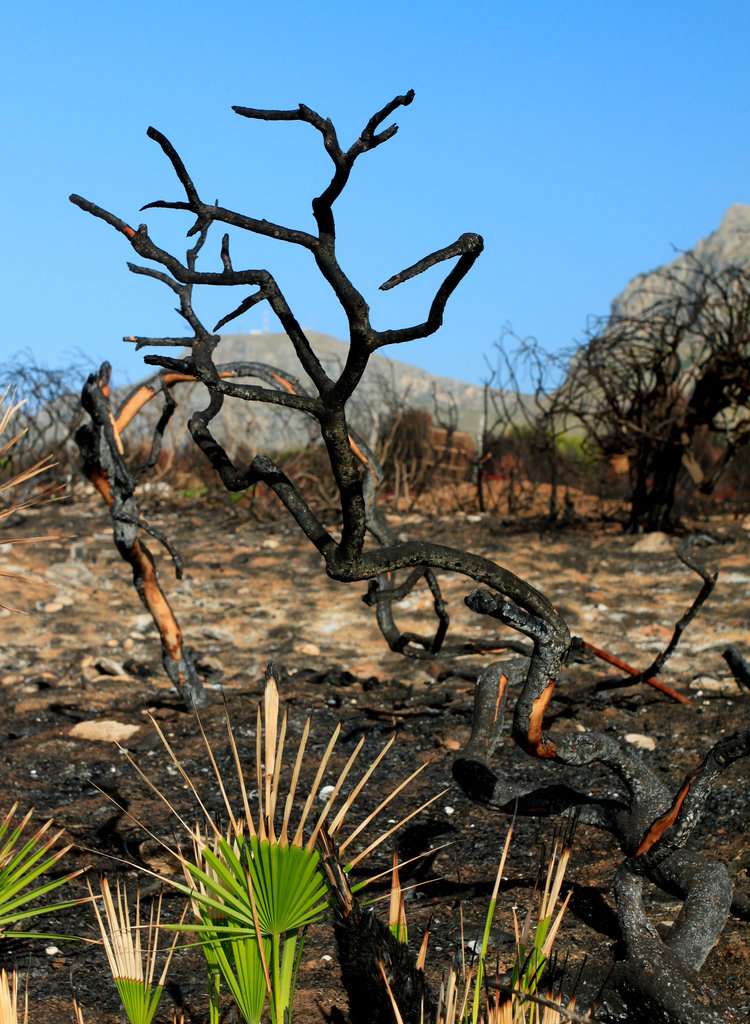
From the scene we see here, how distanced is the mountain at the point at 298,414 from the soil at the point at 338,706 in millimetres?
1649

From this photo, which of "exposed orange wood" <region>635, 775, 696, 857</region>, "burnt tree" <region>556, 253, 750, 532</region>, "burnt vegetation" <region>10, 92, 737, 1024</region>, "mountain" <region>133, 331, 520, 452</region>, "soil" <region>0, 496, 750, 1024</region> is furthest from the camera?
"mountain" <region>133, 331, 520, 452</region>

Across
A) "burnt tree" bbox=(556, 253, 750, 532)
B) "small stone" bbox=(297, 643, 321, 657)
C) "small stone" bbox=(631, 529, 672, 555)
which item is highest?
"burnt tree" bbox=(556, 253, 750, 532)

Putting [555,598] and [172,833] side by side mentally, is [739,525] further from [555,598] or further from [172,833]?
[172,833]

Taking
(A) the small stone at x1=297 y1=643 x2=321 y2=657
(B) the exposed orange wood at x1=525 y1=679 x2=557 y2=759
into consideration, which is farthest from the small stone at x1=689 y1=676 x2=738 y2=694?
(B) the exposed orange wood at x1=525 y1=679 x2=557 y2=759

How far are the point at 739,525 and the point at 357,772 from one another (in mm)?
6422

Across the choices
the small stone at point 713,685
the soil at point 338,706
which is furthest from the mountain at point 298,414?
the small stone at point 713,685

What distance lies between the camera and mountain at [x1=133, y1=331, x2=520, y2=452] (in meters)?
10.6

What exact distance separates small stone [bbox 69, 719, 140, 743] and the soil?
4cm

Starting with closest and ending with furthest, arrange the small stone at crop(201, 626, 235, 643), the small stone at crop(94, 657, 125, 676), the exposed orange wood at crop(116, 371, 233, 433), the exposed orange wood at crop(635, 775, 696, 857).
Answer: the exposed orange wood at crop(635, 775, 696, 857) → the exposed orange wood at crop(116, 371, 233, 433) → the small stone at crop(94, 657, 125, 676) → the small stone at crop(201, 626, 235, 643)

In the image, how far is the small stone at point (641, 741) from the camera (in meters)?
3.55

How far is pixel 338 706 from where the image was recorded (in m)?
4.21

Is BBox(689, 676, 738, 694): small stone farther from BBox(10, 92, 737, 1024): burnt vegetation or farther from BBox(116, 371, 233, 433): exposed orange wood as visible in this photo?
BBox(116, 371, 233, 433): exposed orange wood

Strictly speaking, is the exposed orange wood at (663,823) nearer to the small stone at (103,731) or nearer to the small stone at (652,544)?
the small stone at (103,731)

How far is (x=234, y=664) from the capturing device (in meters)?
5.58
